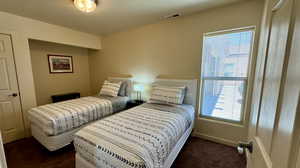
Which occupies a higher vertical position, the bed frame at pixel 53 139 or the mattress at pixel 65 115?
the mattress at pixel 65 115

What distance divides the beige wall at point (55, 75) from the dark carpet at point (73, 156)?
1425 mm

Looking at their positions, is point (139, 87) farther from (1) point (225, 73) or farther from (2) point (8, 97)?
(2) point (8, 97)

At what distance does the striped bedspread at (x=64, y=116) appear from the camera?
1888 mm

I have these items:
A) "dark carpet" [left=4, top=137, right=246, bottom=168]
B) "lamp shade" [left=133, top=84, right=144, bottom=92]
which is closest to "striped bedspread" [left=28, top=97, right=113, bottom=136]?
"dark carpet" [left=4, top=137, right=246, bottom=168]

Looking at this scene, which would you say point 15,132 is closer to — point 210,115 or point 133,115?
point 133,115

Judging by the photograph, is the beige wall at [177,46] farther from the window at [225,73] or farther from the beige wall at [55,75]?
the beige wall at [55,75]

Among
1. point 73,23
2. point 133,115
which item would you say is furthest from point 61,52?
point 133,115

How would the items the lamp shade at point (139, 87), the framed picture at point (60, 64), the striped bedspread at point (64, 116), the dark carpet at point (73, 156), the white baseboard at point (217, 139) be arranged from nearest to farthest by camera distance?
the dark carpet at point (73, 156)
the striped bedspread at point (64, 116)
the white baseboard at point (217, 139)
the lamp shade at point (139, 87)
the framed picture at point (60, 64)

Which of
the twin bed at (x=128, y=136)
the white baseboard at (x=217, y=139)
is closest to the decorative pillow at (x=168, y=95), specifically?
the twin bed at (x=128, y=136)

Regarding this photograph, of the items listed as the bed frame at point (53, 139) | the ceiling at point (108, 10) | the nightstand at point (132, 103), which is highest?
the ceiling at point (108, 10)

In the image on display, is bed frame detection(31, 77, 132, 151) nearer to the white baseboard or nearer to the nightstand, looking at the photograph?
the nightstand

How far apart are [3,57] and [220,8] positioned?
407 centimetres

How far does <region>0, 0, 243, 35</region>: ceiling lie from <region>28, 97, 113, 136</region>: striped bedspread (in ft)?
5.91

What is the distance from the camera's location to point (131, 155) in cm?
107
